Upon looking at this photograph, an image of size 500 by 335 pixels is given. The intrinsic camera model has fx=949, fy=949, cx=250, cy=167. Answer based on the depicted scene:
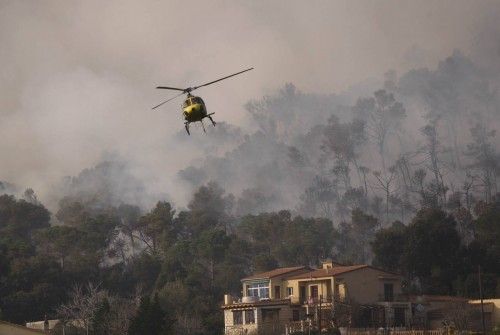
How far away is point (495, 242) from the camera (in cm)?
10969

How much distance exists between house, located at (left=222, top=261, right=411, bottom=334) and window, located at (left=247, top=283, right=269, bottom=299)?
258mm

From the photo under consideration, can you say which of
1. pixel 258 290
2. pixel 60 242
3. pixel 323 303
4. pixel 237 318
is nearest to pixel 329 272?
pixel 323 303

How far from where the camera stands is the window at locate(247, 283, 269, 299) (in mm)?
90188

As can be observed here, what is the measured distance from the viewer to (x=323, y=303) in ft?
270

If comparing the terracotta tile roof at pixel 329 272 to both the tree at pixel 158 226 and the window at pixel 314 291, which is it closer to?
the window at pixel 314 291

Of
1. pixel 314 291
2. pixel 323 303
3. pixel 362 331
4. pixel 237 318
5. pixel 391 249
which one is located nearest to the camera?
pixel 362 331

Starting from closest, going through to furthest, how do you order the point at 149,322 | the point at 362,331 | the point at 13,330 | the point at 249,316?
the point at 13,330 → the point at 149,322 → the point at 362,331 → the point at 249,316

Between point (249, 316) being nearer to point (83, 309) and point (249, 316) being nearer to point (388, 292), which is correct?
point (388, 292)

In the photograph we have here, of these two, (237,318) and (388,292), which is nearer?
(237,318)

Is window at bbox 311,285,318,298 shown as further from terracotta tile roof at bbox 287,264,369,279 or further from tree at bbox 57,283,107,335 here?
tree at bbox 57,283,107,335

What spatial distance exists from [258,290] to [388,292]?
1261 centimetres

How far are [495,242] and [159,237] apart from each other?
178 ft

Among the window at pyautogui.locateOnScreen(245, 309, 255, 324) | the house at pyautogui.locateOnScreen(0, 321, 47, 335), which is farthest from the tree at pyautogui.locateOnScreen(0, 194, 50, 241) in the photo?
the house at pyautogui.locateOnScreen(0, 321, 47, 335)

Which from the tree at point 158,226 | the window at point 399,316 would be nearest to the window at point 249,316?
the window at point 399,316
